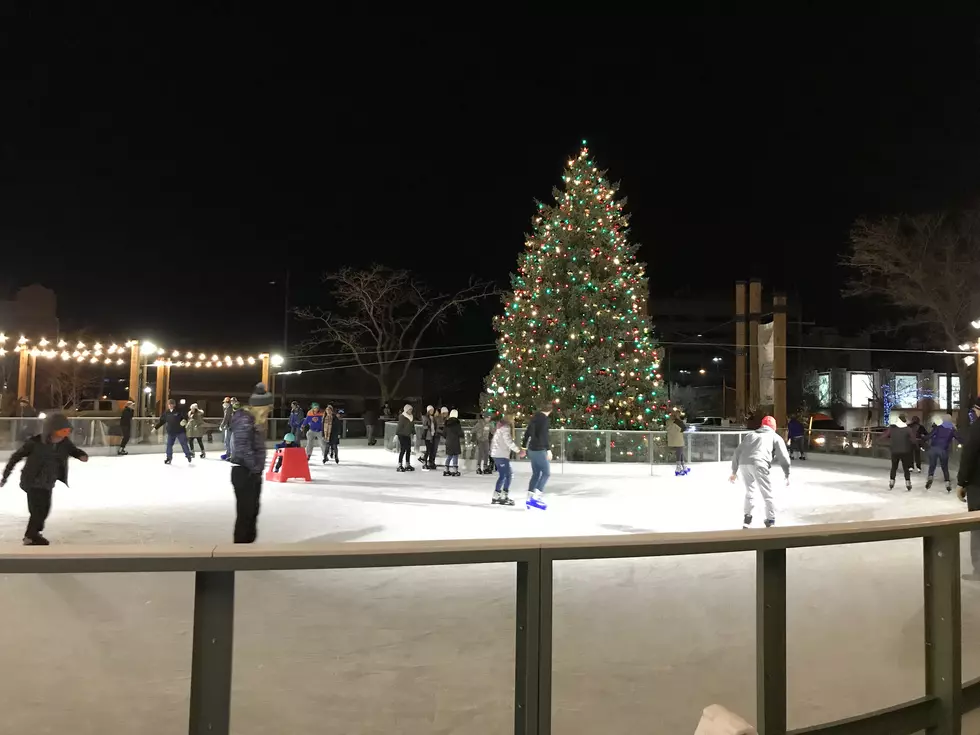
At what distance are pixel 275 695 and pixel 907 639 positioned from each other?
277 cm

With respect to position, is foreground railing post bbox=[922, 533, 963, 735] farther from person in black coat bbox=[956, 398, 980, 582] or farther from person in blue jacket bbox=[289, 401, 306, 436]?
person in blue jacket bbox=[289, 401, 306, 436]

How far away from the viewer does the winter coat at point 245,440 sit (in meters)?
6.16

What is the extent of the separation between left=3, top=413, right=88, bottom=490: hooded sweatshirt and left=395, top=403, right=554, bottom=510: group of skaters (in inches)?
221

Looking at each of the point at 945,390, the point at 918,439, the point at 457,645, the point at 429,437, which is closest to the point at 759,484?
the point at 457,645

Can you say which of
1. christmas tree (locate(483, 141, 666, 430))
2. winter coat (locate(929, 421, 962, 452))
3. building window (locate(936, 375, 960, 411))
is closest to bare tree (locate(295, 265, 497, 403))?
christmas tree (locate(483, 141, 666, 430))

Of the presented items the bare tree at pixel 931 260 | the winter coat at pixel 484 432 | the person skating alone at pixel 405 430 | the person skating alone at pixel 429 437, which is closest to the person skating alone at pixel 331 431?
the person skating alone at pixel 429 437

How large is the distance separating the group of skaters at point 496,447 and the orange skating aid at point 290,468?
2.40 m

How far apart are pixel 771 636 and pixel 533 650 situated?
87 centimetres

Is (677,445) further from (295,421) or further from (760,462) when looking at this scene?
(295,421)

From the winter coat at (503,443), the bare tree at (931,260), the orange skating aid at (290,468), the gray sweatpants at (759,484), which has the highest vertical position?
the bare tree at (931,260)

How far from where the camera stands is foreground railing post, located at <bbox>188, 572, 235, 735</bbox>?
198 centimetres

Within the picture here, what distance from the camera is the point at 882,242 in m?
27.9

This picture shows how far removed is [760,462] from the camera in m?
8.36

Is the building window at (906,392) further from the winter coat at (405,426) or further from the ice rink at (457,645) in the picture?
the ice rink at (457,645)
